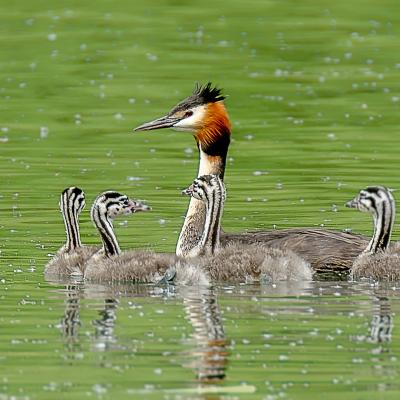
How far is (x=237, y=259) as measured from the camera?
16.0 m

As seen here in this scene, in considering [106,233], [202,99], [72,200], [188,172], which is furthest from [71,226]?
[188,172]

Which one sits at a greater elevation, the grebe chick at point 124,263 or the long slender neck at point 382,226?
the long slender neck at point 382,226

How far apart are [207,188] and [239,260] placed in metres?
0.99

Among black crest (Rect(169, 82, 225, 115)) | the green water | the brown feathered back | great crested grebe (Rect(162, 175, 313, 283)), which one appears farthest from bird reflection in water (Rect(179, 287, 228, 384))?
black crest (Rect(169, 82, 225, 115))

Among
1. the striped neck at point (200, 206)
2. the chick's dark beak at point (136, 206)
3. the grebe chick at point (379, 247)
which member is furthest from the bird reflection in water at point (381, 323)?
the striped neck at point (200, 206)

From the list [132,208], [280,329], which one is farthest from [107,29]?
[280,329]

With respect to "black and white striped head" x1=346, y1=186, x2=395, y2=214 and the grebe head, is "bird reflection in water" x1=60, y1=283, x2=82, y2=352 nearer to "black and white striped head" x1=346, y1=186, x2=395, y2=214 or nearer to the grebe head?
"black and white striped head" x1=346, y1=186, x2=395, y2=214

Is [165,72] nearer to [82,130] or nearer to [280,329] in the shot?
[82,130]

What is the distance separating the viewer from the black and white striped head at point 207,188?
1662 centimetres

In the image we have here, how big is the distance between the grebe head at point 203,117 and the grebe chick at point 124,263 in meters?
2.09

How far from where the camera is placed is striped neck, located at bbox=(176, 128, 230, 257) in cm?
1756

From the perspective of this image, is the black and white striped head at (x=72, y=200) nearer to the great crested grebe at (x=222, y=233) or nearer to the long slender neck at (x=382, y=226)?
the great crested grebe at (x=222, y=233)

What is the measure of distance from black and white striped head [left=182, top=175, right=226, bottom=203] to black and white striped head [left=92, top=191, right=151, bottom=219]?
1.70ft

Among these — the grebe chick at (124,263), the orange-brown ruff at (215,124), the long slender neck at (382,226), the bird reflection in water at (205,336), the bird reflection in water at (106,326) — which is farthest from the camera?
the orange-brown ruff at (215,124)
